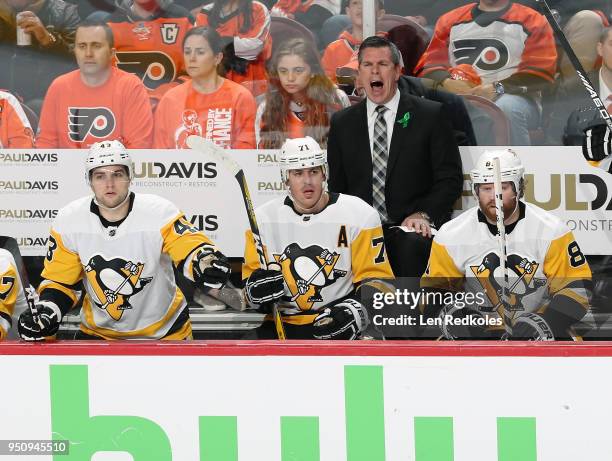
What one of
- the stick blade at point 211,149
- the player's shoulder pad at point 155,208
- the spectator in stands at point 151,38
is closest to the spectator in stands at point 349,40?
the spectator in stands at point 151,38

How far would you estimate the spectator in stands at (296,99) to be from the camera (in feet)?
16.5

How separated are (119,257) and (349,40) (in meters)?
1.43

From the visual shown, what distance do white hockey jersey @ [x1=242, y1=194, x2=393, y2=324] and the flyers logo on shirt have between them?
3.37ft

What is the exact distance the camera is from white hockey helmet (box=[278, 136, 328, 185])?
4367 millimetres

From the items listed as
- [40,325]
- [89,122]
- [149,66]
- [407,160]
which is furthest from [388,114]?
[40,325]

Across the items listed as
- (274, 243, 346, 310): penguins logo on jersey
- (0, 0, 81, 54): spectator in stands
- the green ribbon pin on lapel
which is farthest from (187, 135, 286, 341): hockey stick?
(0, 0, 81, 54): spectator in stands

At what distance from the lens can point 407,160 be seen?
4.77 meters

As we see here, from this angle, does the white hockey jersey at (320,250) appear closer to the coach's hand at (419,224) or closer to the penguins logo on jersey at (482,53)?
the coach's hand at (419,224)

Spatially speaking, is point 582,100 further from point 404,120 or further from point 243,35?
point 243,35

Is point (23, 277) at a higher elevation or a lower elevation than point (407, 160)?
lower

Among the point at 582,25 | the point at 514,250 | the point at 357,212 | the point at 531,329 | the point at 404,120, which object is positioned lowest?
the point at 531,329

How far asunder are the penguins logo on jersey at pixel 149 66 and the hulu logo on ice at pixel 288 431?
1.88m

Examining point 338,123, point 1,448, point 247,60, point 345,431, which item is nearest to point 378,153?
point 338,123

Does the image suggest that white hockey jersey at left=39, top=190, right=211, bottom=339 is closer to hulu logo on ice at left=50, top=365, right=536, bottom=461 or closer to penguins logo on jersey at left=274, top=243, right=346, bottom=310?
penguins logo on jersey at left=274, top=243, right=346, bottom=310
